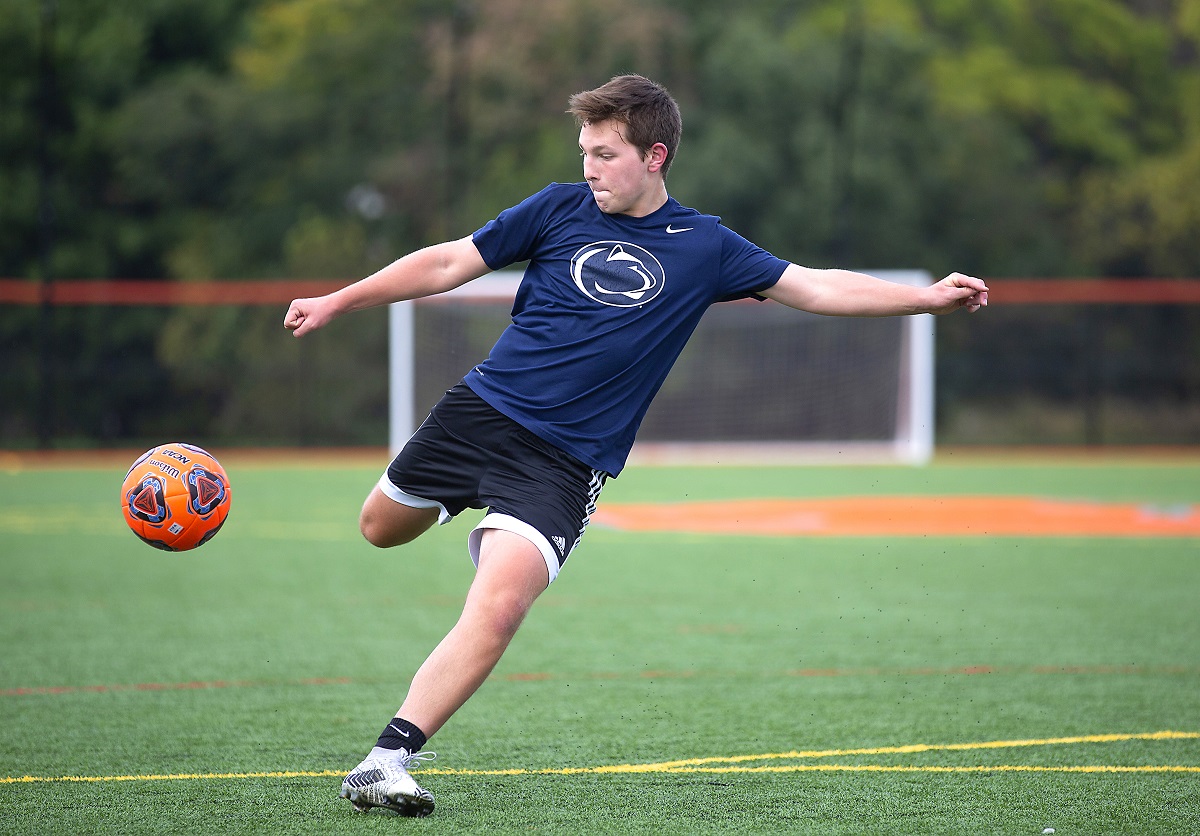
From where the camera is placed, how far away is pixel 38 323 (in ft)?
73.3

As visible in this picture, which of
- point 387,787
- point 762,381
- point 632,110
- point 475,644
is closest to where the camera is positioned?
point 387,787

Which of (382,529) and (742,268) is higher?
(742,268)

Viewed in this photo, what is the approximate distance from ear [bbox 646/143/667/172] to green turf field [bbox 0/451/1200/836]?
68.5 inches

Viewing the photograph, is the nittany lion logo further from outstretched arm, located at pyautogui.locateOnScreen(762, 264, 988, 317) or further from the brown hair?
outstretched arm, located at pyautogui.locateOnScreen(762, 264, 988, 317)

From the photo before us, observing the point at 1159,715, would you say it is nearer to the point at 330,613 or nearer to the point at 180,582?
the point at 330,613

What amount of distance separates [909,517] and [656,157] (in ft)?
29.6

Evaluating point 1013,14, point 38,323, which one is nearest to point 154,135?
point 38,323

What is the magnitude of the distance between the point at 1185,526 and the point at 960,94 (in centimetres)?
2101

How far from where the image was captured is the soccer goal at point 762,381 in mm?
20062

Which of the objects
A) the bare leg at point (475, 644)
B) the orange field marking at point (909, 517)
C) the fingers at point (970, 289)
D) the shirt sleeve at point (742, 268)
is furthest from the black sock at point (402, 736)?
the orange field marking at point (909, 517)

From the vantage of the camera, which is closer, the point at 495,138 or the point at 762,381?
the point at 762,381

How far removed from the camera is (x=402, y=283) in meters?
3.96

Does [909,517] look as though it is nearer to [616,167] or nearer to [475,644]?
[616,167]

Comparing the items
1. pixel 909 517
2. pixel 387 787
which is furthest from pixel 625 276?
pixel 909 517
